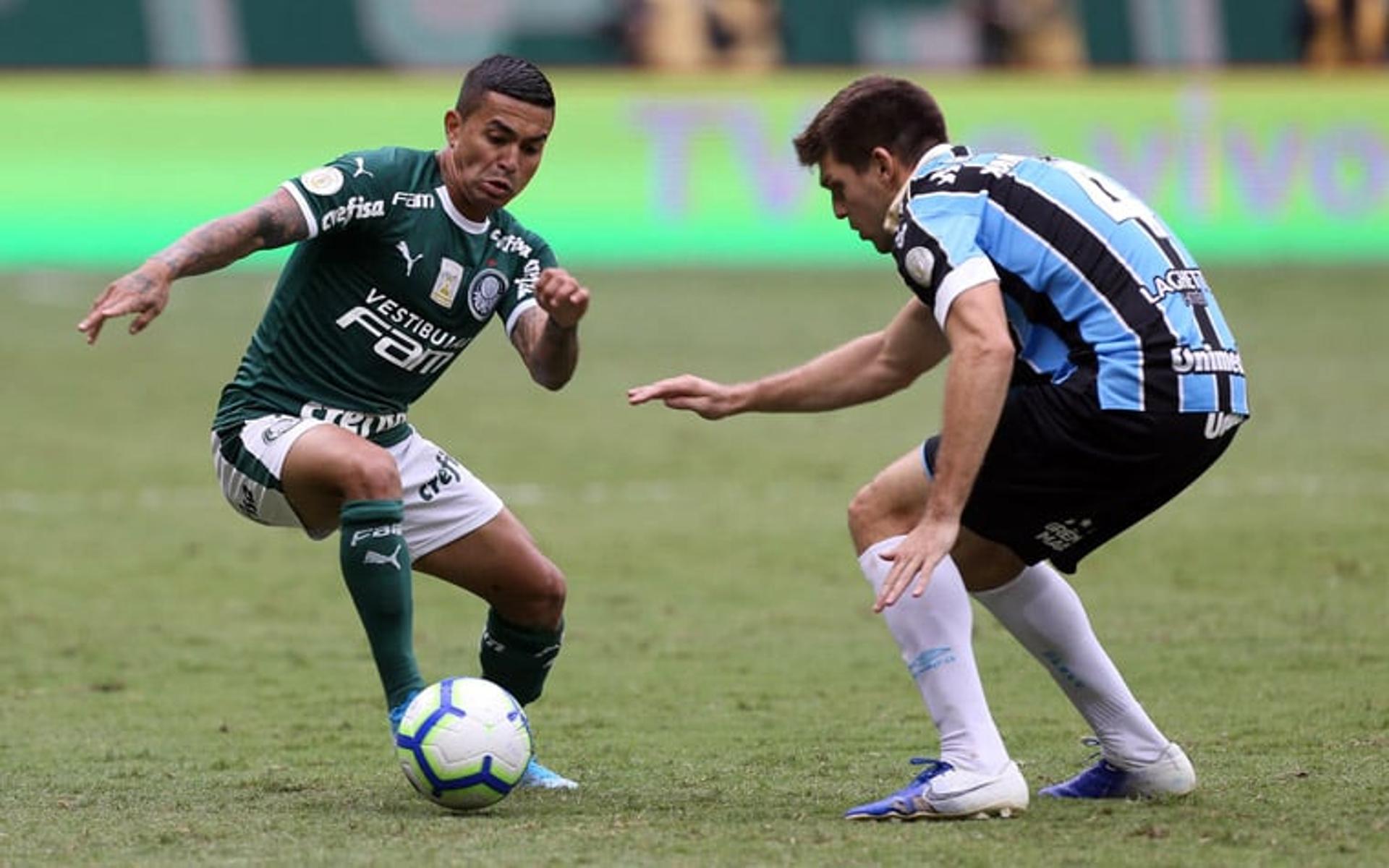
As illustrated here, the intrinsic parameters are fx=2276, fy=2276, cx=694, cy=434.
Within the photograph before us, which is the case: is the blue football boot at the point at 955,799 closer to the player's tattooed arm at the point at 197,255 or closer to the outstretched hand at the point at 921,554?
→ the outstretched hand at the point at 921,554

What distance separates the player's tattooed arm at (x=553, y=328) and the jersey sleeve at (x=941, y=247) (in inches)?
38.4

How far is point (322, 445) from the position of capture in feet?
21.2

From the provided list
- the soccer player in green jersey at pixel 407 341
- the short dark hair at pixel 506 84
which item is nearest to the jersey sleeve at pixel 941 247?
the soccer player in green jersey at pixel 407 341

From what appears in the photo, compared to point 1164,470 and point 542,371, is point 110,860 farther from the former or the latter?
point 1164,470

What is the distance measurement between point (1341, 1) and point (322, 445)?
23.9 metres

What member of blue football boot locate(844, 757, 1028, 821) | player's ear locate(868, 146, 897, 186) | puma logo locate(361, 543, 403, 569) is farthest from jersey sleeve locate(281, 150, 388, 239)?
blue football boot locate(844, 757, 1028, 821)

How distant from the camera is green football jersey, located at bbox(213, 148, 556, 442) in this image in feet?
22.3

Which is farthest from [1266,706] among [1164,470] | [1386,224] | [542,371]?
[1386,224]

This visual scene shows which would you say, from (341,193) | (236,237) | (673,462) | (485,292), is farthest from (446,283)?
(673,462)

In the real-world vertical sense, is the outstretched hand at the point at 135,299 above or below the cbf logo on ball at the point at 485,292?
above

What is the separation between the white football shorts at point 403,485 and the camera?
6633 mm

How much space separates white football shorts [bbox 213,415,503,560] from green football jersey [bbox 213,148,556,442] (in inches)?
3.7

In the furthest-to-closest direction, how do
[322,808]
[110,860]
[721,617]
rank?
[721,617], [322,808], [110,860]

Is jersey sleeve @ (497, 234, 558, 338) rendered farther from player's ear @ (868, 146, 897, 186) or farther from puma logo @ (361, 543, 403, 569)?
player's ear @ (868, 146, 897, 186)
